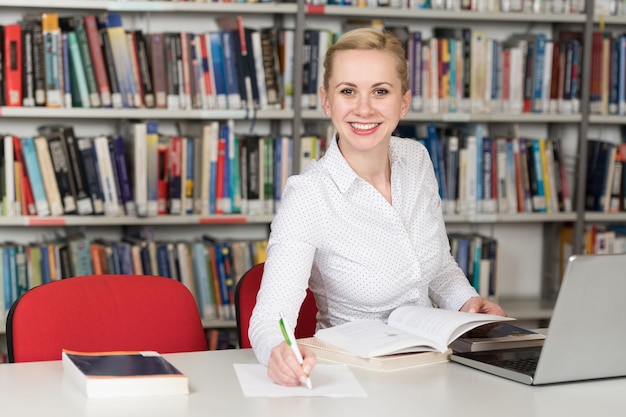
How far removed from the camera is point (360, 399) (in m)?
1.57

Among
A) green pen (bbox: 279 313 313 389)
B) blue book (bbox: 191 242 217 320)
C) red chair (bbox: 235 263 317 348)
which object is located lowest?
blue book (bbox: 191 242 217 320)

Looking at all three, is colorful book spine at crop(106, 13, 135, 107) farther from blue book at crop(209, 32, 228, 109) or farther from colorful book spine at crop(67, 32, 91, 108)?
blue book at crop(209, 32, 228, 109)

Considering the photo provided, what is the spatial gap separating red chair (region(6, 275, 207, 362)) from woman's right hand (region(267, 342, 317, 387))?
0.47m

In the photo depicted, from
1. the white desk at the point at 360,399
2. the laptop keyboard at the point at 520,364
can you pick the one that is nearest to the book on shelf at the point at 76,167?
the white desk at the point at 360,399

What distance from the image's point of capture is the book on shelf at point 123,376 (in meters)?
1.53

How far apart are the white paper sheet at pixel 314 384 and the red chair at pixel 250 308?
0.38m

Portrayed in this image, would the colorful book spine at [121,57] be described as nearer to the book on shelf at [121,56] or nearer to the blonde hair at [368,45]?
the book on shelf at [121,56]

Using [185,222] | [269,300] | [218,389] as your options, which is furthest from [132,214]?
[218,389]

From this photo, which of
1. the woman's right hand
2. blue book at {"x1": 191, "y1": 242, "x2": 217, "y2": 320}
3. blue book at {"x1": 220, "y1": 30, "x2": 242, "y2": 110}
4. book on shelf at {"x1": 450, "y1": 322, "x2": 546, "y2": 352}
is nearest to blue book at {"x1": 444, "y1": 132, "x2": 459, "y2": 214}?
blue book at {"x1": 220, "y1": 30, "x2": 242, "y2": 110}

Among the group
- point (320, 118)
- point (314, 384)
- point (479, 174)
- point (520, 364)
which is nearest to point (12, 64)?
point (320, 118)

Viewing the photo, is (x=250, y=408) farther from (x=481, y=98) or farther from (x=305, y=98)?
(x=481, y=98)

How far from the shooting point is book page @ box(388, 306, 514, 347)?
5.95 ft

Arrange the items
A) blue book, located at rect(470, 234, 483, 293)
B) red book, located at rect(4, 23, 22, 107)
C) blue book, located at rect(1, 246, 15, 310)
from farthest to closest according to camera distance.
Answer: blue book, located at rect(470, 234, 483, 293)
blue book, located at rect(1, 246, 15, 310)
red book, located at rect(4, 23, 22, 107)

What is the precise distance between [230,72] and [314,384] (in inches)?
81.5
